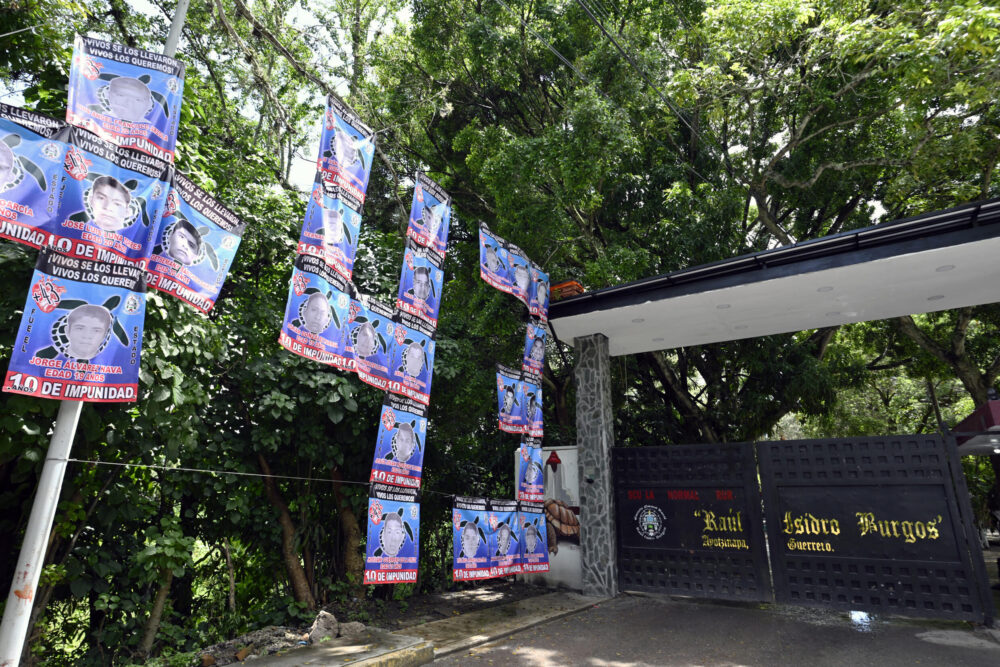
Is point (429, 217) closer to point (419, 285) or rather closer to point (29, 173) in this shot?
point (419, 285)

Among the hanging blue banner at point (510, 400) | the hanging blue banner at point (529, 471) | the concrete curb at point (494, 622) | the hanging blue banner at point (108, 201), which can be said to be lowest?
the concrete curb at point (494, 622)

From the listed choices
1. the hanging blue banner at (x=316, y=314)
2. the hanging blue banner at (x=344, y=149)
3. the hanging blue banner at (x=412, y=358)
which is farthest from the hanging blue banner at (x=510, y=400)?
the hanging blue banner at (x=344, y=149)

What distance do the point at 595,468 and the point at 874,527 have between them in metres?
3.51

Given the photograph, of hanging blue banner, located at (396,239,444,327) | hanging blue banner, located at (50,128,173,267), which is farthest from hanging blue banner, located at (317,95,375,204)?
hanging blue banner, located at (50,128,173,267)

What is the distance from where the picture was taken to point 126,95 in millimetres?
4031

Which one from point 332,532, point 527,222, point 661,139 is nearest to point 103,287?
point 332,532

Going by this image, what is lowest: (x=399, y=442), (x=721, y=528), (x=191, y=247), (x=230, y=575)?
(x=230, y=575)

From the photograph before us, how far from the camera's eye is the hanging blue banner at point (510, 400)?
743 cm

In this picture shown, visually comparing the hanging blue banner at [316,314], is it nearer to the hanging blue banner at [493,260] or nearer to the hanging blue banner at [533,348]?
the hanging blue banner at [493,260]

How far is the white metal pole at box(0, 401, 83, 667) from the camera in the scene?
11.1 ft

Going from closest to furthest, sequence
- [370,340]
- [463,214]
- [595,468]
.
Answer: [370,340]
[595,468]
[463,214]

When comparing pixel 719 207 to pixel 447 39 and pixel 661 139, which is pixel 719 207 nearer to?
pixel 661 139

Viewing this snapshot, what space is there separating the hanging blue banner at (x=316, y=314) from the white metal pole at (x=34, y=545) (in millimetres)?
1509

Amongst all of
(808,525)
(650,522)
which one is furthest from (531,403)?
(808,525)
